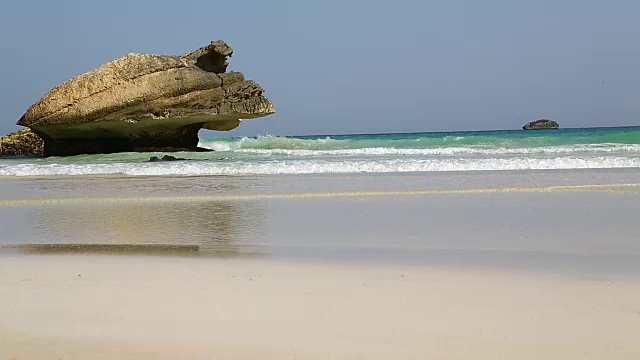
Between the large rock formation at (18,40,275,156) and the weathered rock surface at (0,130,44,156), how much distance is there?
202 inches

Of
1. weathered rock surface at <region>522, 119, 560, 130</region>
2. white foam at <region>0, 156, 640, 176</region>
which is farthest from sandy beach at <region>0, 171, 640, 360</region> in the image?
weathered rock surface at <region>522, 119, 560, 130</region>

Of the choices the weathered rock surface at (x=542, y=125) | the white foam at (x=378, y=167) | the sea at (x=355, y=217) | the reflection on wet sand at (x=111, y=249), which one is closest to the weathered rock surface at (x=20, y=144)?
the white foam at (x=378, y=167)

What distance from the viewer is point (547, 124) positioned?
79688mm

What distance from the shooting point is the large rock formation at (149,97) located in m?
21.3

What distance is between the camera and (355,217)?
6.51 metres

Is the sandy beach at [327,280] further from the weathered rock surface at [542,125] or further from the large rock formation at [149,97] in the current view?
the weathered rock surface at [542,125]

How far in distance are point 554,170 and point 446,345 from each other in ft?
35.7

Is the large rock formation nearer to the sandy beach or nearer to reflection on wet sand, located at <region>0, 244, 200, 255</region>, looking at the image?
the sandy beach

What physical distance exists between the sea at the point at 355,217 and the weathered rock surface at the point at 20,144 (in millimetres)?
16545

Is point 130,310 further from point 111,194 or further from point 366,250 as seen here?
point 111,194

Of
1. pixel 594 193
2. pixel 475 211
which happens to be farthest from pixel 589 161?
pixel 475 211

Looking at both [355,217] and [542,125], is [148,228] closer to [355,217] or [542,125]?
[355,217]

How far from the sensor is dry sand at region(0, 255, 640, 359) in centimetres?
252

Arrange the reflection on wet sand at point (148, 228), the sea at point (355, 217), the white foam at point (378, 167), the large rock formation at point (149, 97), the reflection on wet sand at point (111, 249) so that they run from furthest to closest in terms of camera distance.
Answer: the large rock formation at point (149, 97) → the white foam at point (378, 167) → the reflection on wet sand at point (148, 228) → the reflection on wet sand at point (111, 249) → the sea at point (355, 217)
